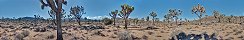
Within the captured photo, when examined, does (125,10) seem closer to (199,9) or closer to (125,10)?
(125,10)

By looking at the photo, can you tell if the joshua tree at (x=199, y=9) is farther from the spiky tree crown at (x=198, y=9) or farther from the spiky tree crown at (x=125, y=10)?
the spiky tree crown at (x=125, y=10)

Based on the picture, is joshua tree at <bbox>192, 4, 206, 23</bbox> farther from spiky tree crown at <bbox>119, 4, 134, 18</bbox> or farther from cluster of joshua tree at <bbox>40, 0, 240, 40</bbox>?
spiky tree crown at <bbox>119, 4, 134, 18</bbox>

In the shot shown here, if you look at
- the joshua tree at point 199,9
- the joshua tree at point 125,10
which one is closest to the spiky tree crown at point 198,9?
the joshua tree at point 199,9

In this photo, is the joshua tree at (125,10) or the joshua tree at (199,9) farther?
the joshua tree at (199,9)

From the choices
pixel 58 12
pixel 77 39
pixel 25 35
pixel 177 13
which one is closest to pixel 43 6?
pixel 58 12

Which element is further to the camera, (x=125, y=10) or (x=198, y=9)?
(x=198, y=9)

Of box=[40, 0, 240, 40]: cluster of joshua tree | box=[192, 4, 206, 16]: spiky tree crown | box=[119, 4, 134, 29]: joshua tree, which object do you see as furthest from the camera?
box=[192, 4, 206, 16]: spiky tree crown

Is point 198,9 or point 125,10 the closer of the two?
point 125,10

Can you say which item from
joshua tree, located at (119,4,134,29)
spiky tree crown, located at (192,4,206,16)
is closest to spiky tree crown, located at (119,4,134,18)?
joshua tree, located at (119,4,134,29)

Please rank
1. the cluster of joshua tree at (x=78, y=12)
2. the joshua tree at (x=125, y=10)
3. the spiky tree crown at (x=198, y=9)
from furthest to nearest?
the spiky tree crown at (x=198, y=9)
the joshua tree at (x=125, y=10)
the cluster of joshua tree at (x=78, y=12)

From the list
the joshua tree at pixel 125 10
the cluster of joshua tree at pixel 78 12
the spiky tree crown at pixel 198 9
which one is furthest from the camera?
the spiky tree crown at pixel 198 9

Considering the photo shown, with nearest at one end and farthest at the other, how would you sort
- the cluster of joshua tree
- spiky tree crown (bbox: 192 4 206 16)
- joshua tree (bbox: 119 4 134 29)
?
1. the cluster of joshua tree
2. joshua tree (bbox: 119 4 134 29)
3. spiky tree crown (bbox: 192 4 206 16)

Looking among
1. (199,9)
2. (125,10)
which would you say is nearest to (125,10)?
(125,10)

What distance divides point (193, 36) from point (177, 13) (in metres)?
101
